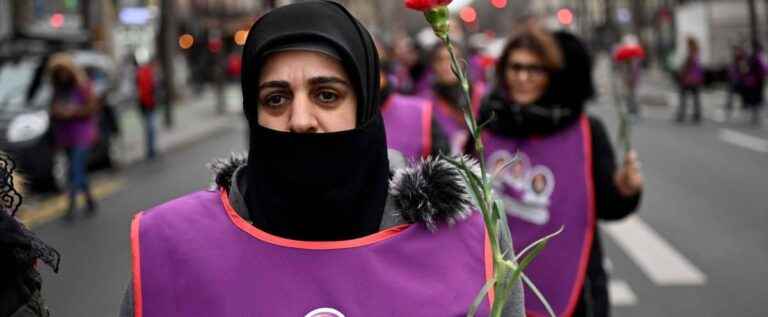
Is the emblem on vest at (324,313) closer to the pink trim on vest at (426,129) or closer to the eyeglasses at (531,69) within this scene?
the eyeglasses at (531,69)

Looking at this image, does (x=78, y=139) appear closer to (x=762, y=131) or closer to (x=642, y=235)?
(x=642, y=235)

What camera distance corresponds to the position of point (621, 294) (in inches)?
250

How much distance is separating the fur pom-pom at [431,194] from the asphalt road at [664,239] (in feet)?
13.8

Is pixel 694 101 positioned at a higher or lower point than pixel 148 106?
lower

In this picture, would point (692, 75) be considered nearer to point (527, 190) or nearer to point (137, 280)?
point (527, 190)

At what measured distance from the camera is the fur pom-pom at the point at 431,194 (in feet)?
6.20

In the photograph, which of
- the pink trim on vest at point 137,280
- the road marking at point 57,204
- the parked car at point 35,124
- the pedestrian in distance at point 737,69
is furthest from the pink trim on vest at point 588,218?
the pedestrian in distance at point 737,69

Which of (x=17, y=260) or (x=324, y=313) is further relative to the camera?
(x=324, y=313)

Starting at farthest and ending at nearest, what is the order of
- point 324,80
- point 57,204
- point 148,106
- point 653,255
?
point 148,106 < point 57,204 < point 653,255 < point 324,80

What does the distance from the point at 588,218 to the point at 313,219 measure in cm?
196

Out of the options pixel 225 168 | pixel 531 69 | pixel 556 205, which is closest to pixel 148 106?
pixel 531 69

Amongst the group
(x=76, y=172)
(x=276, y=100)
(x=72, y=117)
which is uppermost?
(x=276, y=100)

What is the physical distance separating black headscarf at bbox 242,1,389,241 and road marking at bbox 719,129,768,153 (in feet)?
45.4

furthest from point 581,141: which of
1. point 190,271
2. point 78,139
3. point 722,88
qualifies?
point 722,88
